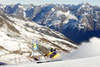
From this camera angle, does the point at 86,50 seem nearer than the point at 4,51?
Yes

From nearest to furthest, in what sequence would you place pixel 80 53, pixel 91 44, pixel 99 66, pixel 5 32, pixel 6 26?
1. pixel 99 66
2. pixel 80 53
3. pixel 91 44
4. pixel 5 32
5. pixel 6 26

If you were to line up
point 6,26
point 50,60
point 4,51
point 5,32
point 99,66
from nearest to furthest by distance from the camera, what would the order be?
1. point 99,66
2. point 50,60
3. point 4,51
4. point 5,32
5. point 6,26

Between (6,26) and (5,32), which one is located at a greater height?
A: (6,26)

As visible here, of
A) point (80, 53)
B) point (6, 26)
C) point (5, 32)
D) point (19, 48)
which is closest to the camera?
point (80, 53)

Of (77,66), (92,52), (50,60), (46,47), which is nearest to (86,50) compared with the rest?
(92,52)

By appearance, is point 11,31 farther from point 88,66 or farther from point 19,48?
point 88,66

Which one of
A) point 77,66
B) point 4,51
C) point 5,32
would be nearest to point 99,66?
point 77,66

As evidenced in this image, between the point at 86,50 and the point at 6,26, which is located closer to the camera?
the point at 86,50

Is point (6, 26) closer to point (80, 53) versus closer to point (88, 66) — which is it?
point (80, 53)

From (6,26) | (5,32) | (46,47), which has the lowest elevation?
(46,47)
